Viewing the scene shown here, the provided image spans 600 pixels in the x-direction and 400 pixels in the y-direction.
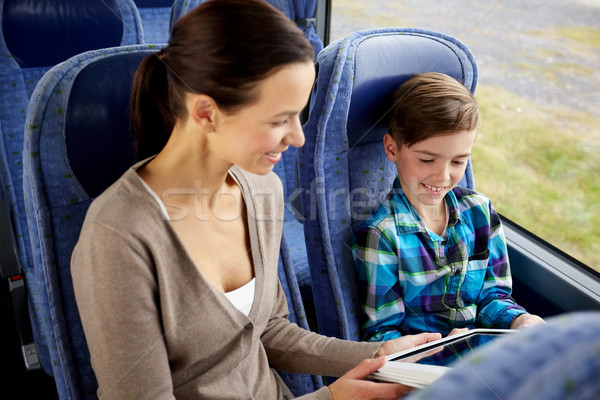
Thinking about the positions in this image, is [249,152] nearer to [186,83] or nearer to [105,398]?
[186,83]

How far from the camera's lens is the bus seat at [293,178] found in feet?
6.51

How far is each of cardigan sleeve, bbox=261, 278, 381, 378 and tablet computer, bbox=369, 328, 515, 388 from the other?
0.55 ft

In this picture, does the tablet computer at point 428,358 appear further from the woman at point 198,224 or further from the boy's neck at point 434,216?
the boy's neck at point 434,216

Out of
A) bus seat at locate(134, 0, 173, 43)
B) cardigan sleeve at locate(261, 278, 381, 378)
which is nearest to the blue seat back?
cardigan sleeve at locate(261, 278, 381, 378)

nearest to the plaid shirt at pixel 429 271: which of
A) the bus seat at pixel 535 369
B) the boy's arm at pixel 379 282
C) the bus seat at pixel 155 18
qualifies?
the boy's arm at pixel 379 282

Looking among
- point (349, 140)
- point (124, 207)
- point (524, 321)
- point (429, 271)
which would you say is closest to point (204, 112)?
point (124, 207)

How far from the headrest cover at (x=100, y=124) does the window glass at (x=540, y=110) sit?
904 mm

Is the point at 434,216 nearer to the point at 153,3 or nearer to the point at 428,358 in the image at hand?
the point at 428,358

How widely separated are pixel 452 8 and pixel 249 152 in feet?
4.24

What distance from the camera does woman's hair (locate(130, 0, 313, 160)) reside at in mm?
843

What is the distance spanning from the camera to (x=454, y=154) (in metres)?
1.36

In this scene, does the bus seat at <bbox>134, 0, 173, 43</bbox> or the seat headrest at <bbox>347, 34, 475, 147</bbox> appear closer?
the seat headrest at <bbox>347, 34, 475, 147</bbox>

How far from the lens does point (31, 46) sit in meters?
1.75

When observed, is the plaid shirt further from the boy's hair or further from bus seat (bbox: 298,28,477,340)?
the boy's hair
